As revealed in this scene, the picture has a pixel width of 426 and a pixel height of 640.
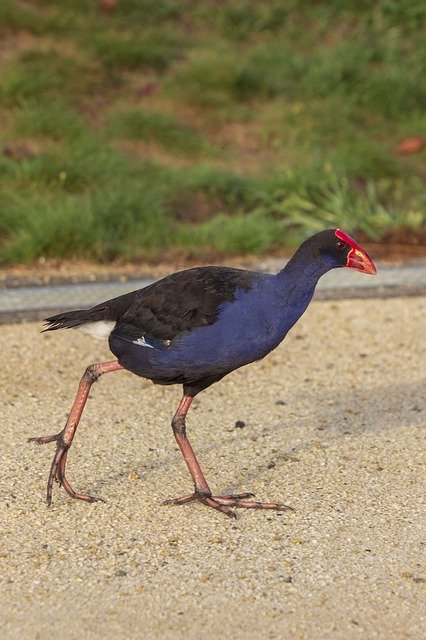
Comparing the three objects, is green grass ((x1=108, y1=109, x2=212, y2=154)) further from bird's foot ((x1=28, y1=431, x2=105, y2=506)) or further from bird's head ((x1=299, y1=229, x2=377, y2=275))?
bird's foot ((x1=28, y1=431, x2=105, y2=506))

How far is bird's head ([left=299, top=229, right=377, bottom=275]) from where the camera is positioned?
4.65m

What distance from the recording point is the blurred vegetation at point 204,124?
9031 millimetres

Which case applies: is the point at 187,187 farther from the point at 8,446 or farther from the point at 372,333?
the point at 8,446

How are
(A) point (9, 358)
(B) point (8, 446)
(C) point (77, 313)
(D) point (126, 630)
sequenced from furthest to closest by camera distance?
(A) point (9, 358) → (B) point (8, 446) → (C) point (77, 313) → (D) point (126, 630)

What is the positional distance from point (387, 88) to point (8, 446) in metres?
8.11

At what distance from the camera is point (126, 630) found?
12.1ft

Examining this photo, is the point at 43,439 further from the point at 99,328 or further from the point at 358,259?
the point at 358,259

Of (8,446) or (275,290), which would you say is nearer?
(275,290)

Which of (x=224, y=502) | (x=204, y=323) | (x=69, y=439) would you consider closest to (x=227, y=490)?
(x=224, y=502)

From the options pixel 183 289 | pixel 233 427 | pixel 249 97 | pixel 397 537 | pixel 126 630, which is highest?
pixel 183 289

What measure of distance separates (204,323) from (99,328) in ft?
2.00

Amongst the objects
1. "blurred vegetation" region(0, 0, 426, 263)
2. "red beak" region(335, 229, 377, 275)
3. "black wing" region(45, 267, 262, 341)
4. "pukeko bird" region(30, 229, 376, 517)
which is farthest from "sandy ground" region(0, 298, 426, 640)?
"blurred vegetation" region(0, 0, 426, 263)

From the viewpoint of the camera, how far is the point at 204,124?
454 inches

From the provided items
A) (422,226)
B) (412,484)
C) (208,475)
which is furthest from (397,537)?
(422,226)
